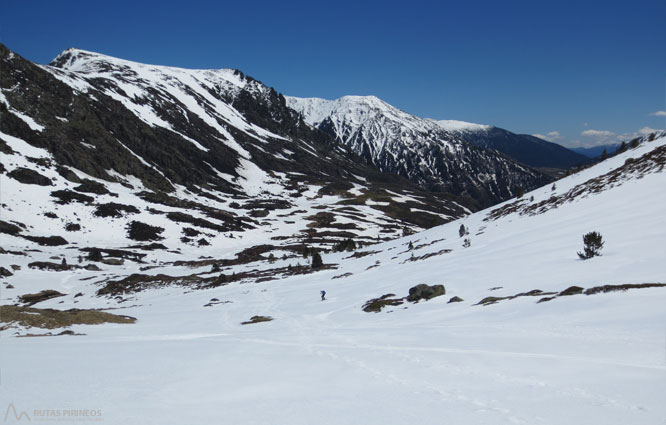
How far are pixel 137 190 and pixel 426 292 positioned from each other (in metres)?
115

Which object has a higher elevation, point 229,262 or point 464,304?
point 229,262

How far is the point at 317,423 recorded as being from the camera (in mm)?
6156

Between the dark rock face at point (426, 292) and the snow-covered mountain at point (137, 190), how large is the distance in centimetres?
6327

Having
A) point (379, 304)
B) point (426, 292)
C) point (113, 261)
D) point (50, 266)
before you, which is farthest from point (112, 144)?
point (426, 292)

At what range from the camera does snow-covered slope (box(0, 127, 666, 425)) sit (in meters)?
6.70

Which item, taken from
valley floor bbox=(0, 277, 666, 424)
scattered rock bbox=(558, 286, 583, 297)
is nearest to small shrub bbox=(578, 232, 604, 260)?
scattered rock bbox=(558, 286, 583, 297)

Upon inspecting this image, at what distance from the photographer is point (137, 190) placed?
4695 inches

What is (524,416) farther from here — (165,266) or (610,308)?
(165,266)

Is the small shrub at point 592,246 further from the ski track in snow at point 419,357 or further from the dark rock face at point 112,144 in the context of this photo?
the dark rock face at point 112,144

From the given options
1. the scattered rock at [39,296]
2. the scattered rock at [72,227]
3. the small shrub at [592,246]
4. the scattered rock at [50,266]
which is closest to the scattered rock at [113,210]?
the scattered rock at [72,227]

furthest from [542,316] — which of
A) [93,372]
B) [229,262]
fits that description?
[229,262]

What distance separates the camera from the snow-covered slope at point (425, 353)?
22.0 ft

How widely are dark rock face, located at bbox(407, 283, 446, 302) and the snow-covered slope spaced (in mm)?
506

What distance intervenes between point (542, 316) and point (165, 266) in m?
63.3
